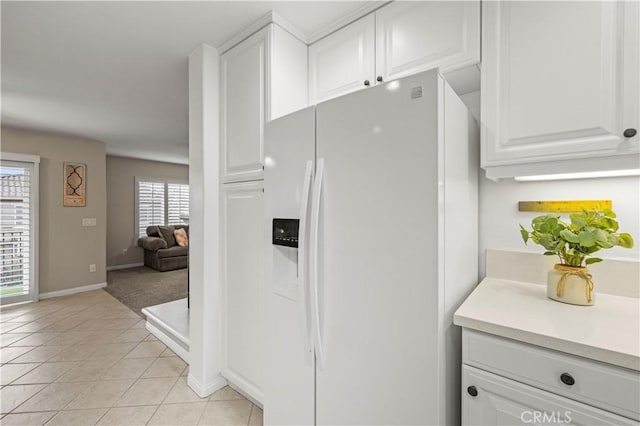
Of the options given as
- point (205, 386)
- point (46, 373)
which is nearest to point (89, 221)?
point (46, 373)

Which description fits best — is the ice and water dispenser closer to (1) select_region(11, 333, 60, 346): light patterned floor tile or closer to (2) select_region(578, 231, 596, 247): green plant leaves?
(2) select_region(578, 231, 596, 247): green plant leaves

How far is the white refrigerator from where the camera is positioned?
3.17ft

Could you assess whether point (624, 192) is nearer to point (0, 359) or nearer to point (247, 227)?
point (247, 227)

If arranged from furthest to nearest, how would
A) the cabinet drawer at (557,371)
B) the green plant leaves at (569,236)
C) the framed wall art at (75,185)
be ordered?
1. the framed wall art at (75,185)
2. the green plant leaves at (569,236)
3. the cabinet drawer at (557,371)

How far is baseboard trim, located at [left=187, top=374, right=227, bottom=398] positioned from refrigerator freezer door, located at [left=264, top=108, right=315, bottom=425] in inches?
30.2

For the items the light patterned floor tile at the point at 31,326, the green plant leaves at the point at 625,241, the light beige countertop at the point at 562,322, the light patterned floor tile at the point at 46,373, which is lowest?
the light patterned floor tile at the point at 46,373

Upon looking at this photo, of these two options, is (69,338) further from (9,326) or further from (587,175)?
(587,175)

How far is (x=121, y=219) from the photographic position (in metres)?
6.33

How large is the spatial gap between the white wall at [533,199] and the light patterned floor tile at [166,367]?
244 centimetres

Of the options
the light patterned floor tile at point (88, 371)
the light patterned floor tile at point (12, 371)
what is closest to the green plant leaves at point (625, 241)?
the light patterned floor tile at point (88, 371)

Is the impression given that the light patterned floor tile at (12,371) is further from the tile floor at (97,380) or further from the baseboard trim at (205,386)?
the baseboard trim at (205,386)

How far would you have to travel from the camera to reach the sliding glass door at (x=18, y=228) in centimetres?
397

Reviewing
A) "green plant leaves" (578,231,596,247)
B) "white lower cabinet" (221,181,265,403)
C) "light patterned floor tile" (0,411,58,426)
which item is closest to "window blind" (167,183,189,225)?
"light patterned floor tile" (0,411,58,426)

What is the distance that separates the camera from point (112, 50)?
213 cm
